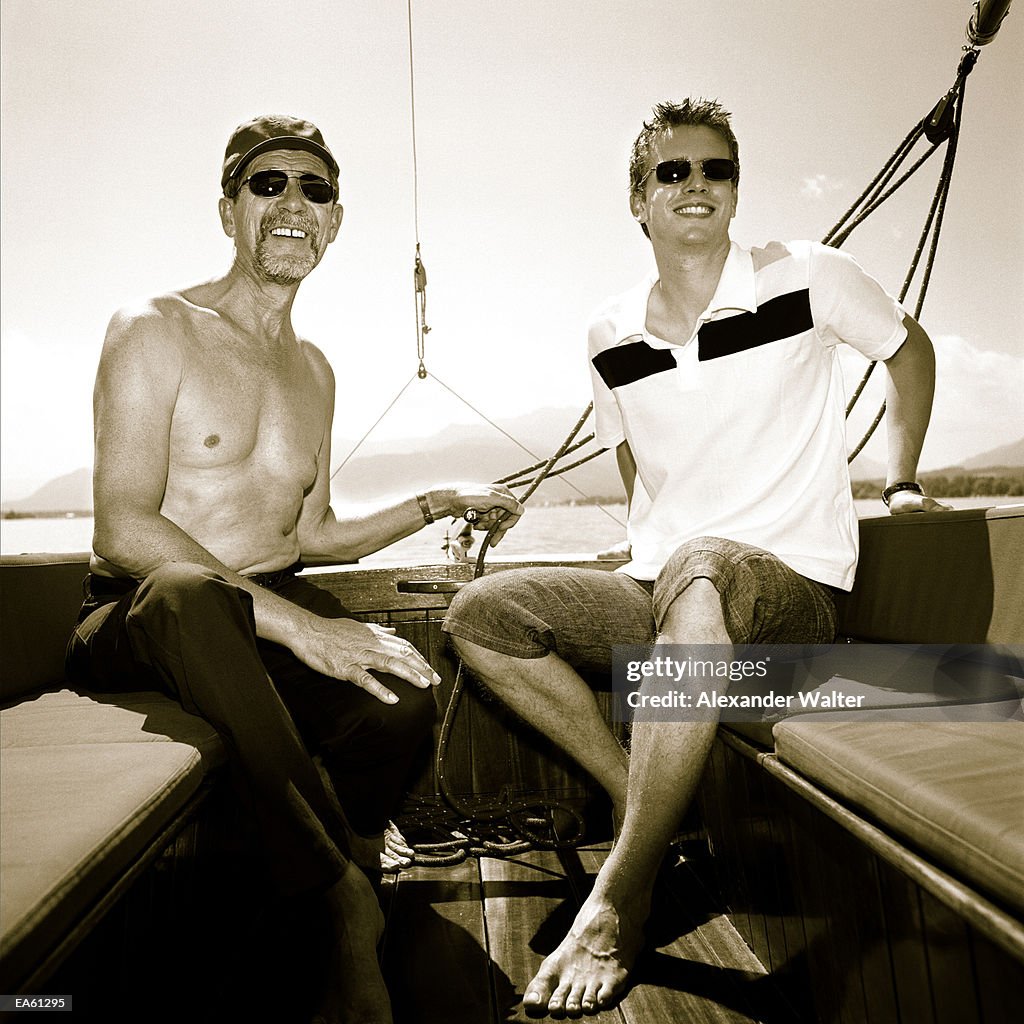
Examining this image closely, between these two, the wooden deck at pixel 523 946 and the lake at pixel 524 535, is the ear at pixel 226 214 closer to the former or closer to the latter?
the lake at pixel 524 535

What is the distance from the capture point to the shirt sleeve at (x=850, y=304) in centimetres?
164

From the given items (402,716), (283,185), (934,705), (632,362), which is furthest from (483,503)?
(934,705)

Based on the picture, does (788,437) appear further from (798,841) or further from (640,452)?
(798,841)

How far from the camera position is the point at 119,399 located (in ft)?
5.10

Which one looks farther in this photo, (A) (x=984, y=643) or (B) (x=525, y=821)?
(B) (x=525, y=821)

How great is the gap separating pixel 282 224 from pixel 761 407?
105cm

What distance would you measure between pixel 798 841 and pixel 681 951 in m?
0.35

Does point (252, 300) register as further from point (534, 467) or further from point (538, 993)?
point (538, 993)

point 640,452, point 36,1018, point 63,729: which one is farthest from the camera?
point 640,452

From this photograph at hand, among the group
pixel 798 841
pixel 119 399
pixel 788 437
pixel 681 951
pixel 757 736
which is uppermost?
pixel 119 399

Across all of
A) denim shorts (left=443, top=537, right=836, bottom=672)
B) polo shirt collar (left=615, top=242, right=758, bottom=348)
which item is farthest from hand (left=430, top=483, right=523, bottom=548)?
polo shirt collar (left=615, top=242, right=758, bottom=348)

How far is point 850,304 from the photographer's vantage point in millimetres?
1644

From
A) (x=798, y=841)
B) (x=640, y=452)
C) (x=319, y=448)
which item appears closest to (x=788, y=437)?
(x=640, y=452)

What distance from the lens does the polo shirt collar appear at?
1.65 metres
